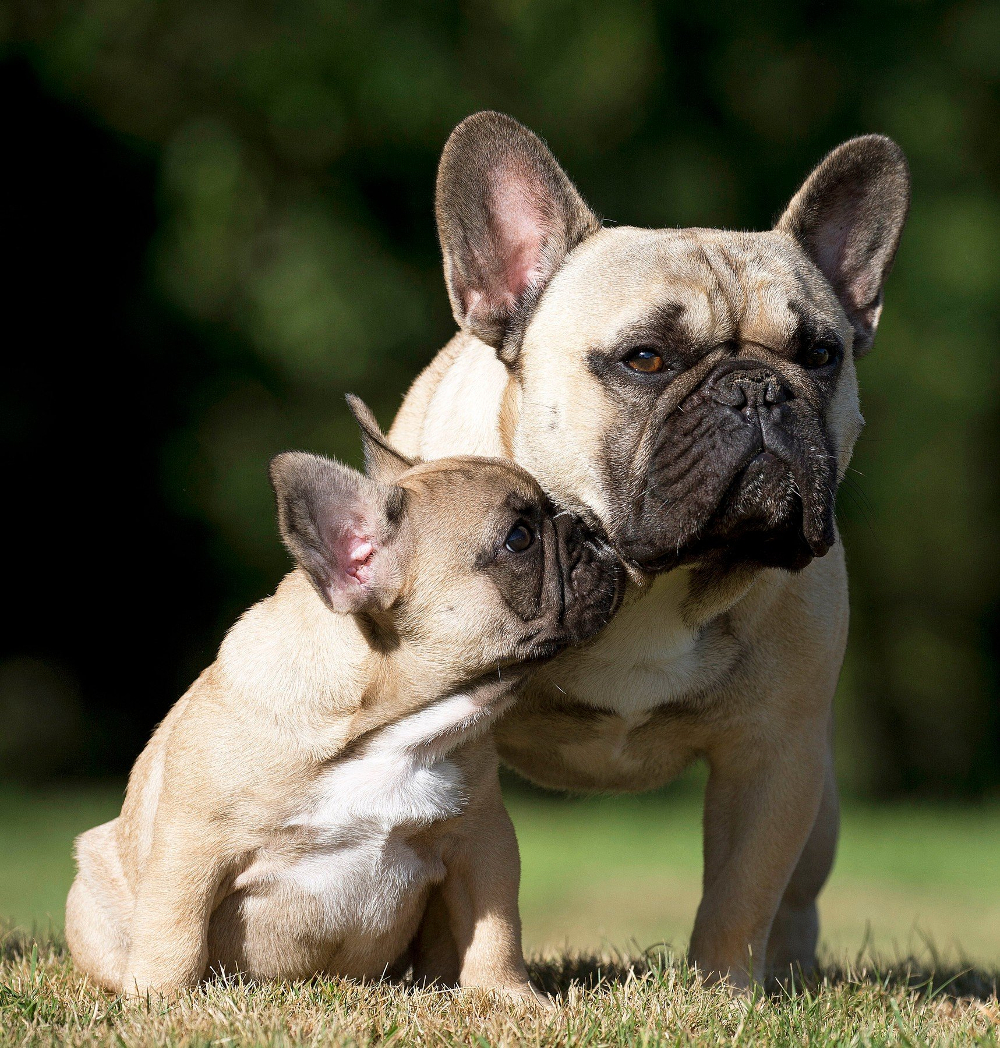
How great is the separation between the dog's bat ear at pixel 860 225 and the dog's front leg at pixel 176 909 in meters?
2.57

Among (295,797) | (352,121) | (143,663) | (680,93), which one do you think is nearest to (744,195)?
(680,93)

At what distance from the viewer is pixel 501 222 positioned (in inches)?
183

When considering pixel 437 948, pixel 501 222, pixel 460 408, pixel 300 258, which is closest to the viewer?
pixel 437 948

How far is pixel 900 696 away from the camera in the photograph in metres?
15.5

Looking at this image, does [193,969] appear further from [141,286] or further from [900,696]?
[900,696]

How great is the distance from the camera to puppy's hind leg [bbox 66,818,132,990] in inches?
168

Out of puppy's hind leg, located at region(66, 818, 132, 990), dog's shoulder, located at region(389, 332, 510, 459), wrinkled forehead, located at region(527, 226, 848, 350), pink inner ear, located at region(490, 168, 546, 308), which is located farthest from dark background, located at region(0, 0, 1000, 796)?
wrinkled forehead, located at region(527, 226, 848, 350)

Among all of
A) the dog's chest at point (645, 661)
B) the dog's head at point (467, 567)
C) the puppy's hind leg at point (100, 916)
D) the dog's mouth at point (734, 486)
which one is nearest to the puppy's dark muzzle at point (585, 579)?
the dog's head at point (467, 567)

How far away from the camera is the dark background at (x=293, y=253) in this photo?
14.1m

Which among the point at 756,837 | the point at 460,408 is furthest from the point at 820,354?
the point at 756,837

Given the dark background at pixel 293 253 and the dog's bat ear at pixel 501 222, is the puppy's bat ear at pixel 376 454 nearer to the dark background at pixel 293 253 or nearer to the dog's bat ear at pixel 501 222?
the dog's bat ear at pixel 501 222

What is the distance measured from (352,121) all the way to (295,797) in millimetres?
11620

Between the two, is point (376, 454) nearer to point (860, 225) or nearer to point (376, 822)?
point (376, 822)

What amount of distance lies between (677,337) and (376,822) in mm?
1610
